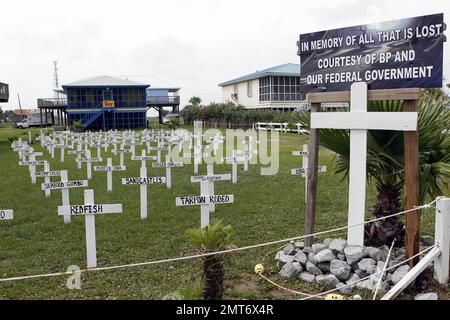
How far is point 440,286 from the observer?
15.6ft

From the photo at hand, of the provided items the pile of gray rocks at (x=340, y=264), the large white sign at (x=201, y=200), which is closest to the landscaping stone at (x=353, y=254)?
the pile of gray rocks at (x=340, y=264)

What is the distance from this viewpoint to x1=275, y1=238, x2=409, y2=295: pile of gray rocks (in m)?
4.73

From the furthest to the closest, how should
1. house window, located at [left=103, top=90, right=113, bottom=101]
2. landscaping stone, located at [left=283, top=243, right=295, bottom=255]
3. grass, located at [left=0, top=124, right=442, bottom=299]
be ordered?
house window, located at [left=103, top=90, right=113, bottom=101] → landscaping stone, located at [left=283, top=243, right=295, bottom=255] → grass, located at [left=0, top=124, right=442, bottom=299]

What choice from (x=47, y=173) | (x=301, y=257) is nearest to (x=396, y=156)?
(x=301, y=257)

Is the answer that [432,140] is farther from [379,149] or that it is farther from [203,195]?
[203,195]

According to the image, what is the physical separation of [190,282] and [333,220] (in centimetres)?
400

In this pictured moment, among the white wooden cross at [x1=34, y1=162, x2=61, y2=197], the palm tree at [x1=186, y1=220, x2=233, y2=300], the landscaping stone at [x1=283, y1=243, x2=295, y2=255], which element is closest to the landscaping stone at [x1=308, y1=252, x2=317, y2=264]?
the landscaping stone at [x1=283, y1=243, x2=295, y2=255]

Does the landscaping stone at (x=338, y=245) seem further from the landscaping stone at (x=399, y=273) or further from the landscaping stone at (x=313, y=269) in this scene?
the landscaping stone at (x=399, y=273)

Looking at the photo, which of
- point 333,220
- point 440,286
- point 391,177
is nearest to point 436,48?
point 391,177

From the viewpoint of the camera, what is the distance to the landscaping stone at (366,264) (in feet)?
16.0

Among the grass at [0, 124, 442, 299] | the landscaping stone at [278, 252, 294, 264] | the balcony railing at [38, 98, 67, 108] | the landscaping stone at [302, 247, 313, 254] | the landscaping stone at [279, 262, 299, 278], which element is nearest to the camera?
the grass at [0, 124, 442, 299]

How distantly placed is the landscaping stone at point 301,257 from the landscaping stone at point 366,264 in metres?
0.62

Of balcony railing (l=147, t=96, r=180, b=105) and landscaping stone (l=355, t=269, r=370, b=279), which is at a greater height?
balcony railing (l=147, t=96, r=180, b=105)

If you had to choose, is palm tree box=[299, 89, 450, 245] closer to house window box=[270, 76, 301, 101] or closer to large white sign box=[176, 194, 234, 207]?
large white sign box=[176, 194, 234, 207]
